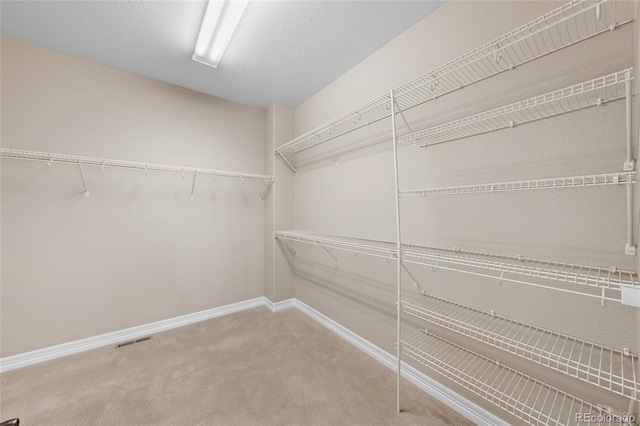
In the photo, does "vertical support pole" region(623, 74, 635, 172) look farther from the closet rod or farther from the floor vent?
the floor vent

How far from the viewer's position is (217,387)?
5.31 feet

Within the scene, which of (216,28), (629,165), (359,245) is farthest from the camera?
(359,245)

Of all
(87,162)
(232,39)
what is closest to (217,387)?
(87,162)

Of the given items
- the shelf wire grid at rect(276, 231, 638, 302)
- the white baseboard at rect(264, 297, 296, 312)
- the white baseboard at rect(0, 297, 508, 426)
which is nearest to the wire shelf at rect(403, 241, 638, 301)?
the shelf wire grid at rect(276, 231, 638, 302)

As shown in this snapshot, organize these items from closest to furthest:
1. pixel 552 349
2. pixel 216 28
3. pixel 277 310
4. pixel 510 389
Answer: pixel 552 349 → pixel 510 389 → pixel 216 28 → pixel 277 310

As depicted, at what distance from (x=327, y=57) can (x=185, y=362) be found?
8.91 ft

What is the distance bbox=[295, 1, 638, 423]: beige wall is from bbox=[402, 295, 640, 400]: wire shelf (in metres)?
0.05

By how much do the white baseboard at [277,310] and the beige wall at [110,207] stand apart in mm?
67

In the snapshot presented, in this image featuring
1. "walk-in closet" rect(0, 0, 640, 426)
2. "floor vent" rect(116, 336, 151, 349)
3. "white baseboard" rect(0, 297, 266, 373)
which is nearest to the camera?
"walk-in closet" rect(0, 0, 640, 426)

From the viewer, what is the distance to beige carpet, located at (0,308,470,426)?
1386 millimetres

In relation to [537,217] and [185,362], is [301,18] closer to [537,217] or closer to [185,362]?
[537,217]

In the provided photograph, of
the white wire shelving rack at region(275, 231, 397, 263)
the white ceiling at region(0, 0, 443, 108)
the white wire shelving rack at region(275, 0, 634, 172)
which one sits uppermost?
the white ceiling at region(0, 0, 443, 108)

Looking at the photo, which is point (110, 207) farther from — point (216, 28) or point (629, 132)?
point (629, 132)

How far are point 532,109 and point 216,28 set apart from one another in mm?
1912
